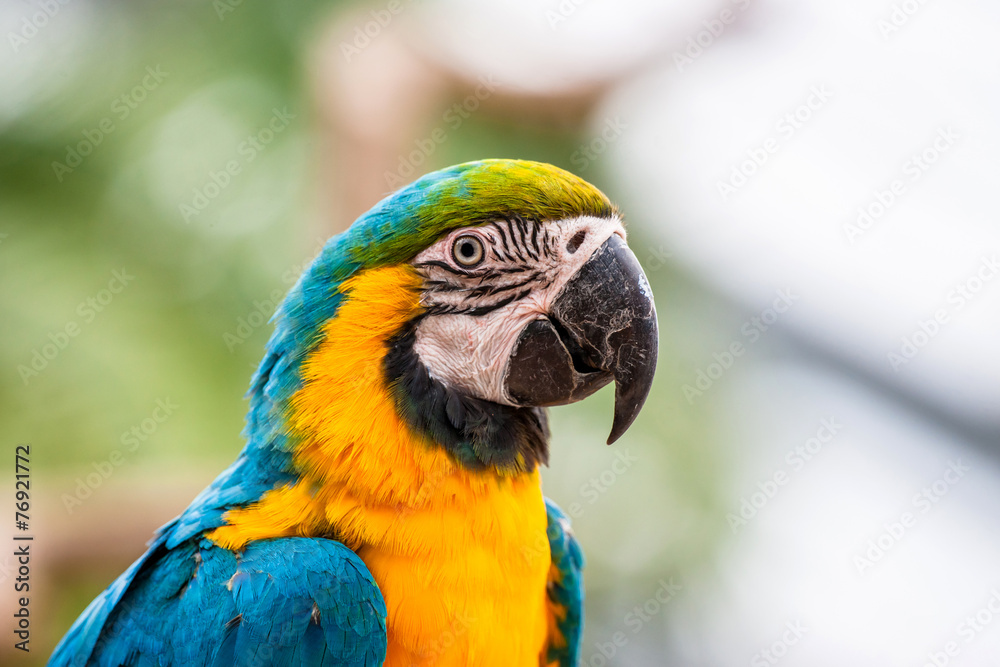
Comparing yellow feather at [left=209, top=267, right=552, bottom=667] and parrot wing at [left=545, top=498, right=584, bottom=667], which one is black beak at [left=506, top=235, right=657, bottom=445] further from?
parrot wing at [left=545, top=498, right=584, bottom=667]

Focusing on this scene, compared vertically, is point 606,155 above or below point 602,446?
above

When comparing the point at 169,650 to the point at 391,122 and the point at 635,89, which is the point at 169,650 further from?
the point at 635,89

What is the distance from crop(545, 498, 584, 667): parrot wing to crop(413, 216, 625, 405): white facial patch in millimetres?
641

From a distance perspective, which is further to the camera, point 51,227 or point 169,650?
point 51,227

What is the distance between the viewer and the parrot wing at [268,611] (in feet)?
4.84

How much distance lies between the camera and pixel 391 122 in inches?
145

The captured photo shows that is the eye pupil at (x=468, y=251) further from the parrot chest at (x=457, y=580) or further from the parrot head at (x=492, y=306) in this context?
the parrot chest at (x=457, y=580)

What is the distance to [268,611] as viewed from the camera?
1.48m

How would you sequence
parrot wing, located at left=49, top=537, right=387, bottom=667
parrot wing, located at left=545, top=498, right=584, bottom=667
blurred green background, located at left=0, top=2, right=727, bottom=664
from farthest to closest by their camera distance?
1. blurred green background, located at left=0, top=2, right=727, bottom=664
2. parrot wing, located at left=545, top=498, right=584, bottom=667
3. parrot wing, located at left=49, top=537, right=387, bottom=667

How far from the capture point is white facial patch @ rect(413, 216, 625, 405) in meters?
1.66

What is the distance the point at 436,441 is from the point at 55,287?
3.23m

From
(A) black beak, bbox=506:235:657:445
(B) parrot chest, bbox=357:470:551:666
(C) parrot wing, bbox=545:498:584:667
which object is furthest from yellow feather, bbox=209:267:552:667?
(C) parrot wing, bbox=545:498:584:667

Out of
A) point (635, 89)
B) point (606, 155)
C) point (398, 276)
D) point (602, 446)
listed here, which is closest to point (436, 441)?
point (398, 276)

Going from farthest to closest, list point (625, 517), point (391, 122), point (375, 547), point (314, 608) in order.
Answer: point (625, 517), point (391, 122), point (375, 547), point (314, 608)
